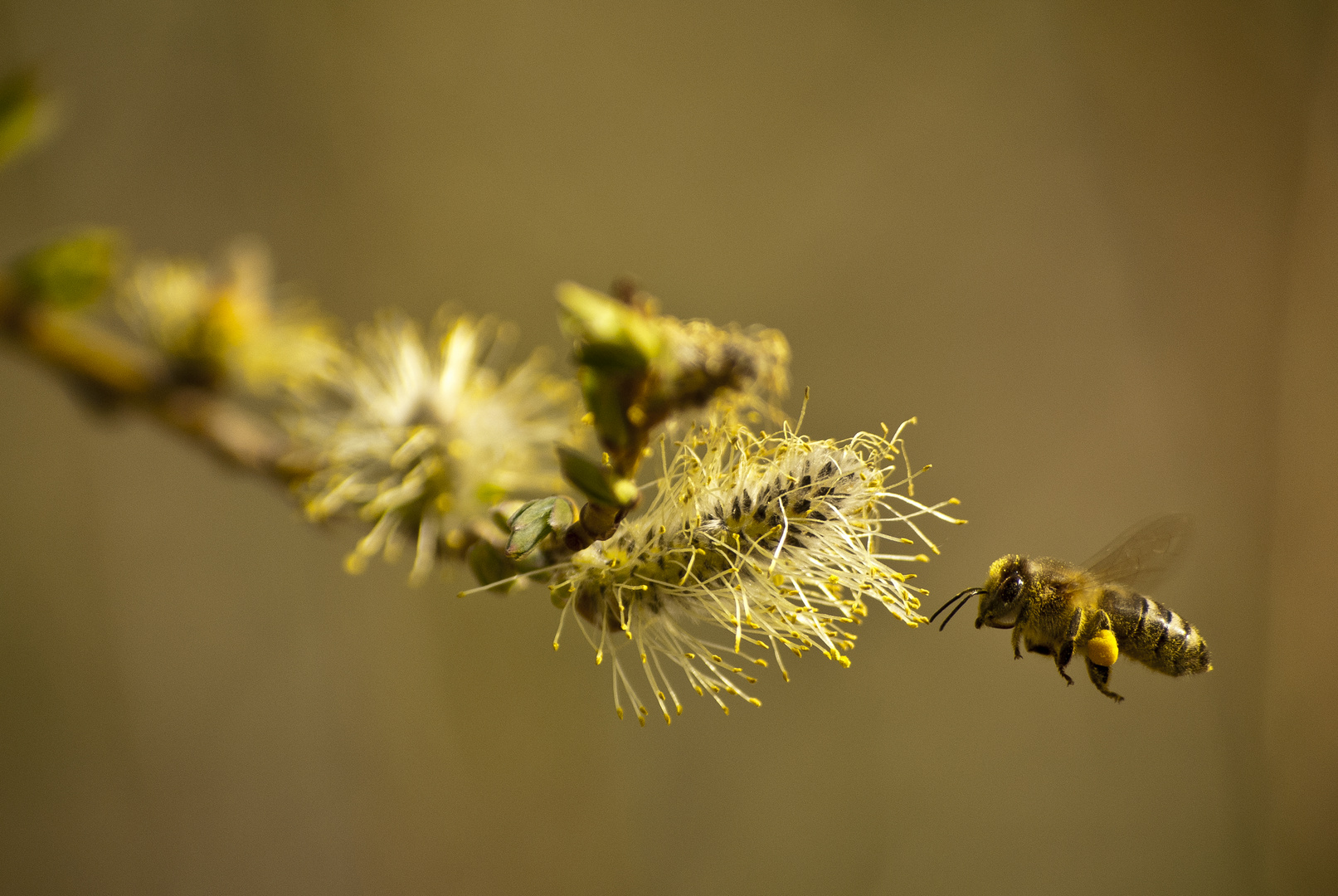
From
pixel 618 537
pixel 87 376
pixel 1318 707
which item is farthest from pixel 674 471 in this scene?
pixel 1318 707

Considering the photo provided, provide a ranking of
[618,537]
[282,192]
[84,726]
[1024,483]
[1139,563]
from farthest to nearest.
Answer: [1024,483] < [282,192] < [84,726] < [1139,563] < [618,537]

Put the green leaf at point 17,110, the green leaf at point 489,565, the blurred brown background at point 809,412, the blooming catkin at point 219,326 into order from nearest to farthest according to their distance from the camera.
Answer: the green leaf at point 489,565
the green leaf at point 17,110
the blooming catkin at point 219,326
the blurred brown background at point 809,412

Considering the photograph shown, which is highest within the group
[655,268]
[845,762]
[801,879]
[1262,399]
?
[655,268]

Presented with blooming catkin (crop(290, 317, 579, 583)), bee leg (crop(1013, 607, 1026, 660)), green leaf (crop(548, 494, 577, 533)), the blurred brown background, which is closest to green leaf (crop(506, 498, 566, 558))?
green leaf (crop(548, 494, 577, 533))

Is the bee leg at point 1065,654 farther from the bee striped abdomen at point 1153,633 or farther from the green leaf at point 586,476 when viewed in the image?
the green leaf at point 586,476

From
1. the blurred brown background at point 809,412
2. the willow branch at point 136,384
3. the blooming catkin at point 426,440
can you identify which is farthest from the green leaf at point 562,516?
the blurred brown background at point 809,412

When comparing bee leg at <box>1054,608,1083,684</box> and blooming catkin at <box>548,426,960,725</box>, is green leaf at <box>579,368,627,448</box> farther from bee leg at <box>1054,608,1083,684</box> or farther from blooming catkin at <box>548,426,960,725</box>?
bee leg at <box>1054,608,1083,684</box>

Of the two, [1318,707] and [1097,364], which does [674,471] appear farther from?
[1318,707]
